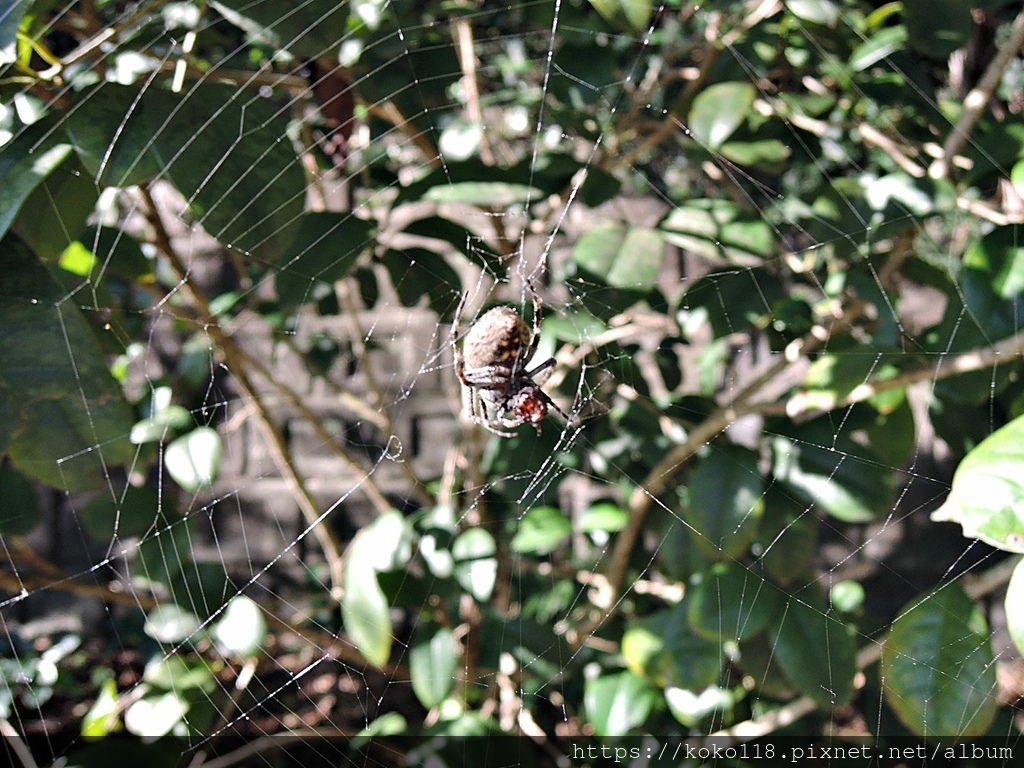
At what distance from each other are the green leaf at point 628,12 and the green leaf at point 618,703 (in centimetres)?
76

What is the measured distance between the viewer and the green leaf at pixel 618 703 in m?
0.99

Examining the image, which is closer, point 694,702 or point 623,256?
point 623,256

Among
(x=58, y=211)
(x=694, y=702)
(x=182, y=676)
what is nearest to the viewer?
(x=58, y=211)

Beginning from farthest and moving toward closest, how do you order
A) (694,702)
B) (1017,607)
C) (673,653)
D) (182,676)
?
(182,676) → (694,702) → (673,653) → (1017,607)

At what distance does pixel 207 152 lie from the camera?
2.21 ft

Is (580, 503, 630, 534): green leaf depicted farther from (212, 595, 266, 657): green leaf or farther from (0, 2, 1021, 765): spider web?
(212, 595, 266, 657): green leaf

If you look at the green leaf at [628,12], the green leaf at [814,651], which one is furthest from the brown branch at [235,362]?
the green leaf at [814,651]

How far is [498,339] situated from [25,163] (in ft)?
1.88

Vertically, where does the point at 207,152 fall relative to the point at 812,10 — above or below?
above

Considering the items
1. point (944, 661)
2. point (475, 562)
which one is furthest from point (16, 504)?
point (944, 661)

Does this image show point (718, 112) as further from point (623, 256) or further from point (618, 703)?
point (618, 703)

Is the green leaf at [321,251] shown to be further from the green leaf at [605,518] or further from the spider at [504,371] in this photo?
the green leaf at [605,518]

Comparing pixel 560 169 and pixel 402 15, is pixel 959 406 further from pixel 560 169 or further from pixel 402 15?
pixel 402 15

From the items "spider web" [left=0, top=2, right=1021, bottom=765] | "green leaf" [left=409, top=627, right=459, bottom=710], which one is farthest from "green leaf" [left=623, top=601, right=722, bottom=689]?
"green leaf" [left=409, top=627, right=459, bottom=710]
